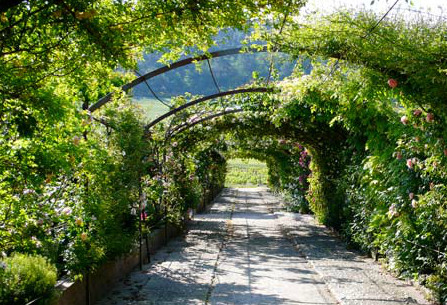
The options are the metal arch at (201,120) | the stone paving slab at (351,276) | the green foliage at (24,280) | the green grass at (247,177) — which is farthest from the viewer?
the green grass at (247,177)

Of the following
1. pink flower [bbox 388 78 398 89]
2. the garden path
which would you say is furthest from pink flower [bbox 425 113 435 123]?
the garden path

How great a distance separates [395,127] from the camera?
5121 millimetres

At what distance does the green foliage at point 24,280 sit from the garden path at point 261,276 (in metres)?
1.52

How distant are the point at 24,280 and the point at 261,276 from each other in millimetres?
3486

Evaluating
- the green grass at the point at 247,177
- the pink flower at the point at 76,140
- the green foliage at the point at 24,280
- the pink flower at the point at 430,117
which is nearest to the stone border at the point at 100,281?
the green foliage at the point at 24,280

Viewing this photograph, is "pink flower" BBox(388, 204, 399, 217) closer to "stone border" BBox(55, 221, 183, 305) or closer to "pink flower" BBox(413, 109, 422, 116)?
"pink flower" BBox(413, 109, 422, 116)

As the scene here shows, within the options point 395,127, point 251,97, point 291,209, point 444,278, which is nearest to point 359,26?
point 395,127

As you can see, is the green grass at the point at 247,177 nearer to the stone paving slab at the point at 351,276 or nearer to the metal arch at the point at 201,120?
the metal arch at the point at 201,120

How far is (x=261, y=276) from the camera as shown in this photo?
19.5 ft

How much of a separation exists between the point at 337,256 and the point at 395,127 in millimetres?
2830

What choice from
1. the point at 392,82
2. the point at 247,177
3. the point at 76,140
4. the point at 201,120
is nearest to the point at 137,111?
the point at 76,140

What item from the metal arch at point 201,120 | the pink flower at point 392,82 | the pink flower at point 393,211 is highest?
the metal arch at point 201,120

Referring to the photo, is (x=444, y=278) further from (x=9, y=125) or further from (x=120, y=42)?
(x=9, y=125)

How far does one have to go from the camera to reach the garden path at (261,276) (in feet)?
15.6
